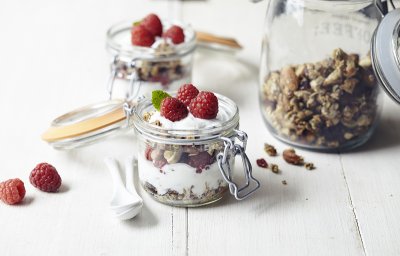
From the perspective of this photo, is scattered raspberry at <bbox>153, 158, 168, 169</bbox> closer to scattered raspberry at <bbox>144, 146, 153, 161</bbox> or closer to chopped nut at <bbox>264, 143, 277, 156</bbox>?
scattered raspberry at <bbox>144, 146, 153, 161</bbox>

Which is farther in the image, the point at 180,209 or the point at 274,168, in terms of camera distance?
the point at 274,168

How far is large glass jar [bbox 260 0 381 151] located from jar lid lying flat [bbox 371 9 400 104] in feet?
0.42

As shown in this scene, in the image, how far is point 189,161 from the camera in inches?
53.7

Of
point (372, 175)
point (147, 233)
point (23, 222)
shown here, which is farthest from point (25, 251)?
point (372, 175)

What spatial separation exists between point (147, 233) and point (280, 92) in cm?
48

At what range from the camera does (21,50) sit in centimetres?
211

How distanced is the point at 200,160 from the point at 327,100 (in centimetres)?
36

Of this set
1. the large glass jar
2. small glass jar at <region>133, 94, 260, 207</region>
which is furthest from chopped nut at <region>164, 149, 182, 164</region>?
the large glass jar

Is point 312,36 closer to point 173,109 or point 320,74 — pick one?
point 320,74

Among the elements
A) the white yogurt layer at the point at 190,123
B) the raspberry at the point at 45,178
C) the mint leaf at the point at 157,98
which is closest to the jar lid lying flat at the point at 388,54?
the white yogurt layer at the point at 190,123

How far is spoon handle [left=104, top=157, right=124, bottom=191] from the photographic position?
57.9 inches

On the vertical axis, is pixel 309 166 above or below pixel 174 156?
below

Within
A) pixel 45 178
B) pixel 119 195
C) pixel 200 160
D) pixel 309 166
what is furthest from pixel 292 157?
pixel 45 178

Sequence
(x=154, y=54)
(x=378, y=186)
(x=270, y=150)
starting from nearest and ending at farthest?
(x=378, y=186) < (x=270, y=150) < (x=154, y=54)
